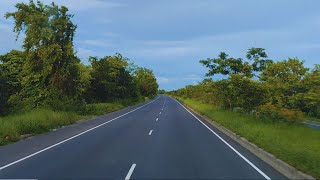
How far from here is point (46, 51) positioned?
31109 millimetres

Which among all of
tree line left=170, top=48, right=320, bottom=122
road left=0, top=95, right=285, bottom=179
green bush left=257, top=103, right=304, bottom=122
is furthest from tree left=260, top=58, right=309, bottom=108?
road left=0, top=95, right=285, bottom=179

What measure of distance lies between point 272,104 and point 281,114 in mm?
5426

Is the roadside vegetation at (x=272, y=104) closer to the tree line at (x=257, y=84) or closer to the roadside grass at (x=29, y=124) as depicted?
the tree line at (x=257, y=84)

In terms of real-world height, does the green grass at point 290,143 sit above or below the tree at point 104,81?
below

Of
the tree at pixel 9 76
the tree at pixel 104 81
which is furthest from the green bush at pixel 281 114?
the tree at pixel 104 81

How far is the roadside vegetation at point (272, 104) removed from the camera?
13.0 m

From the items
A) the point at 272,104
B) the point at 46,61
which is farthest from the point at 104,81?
the point at 272,104

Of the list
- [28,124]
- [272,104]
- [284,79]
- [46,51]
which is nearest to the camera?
[28,124]

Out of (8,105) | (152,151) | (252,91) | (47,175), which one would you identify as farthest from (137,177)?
(8,105)

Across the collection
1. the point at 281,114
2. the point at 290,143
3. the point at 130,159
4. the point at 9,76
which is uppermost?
the point at 9,76

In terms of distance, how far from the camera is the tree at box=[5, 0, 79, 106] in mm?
31516

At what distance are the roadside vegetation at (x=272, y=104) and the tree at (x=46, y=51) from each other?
12598 mm

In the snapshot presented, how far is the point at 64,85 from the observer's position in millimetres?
32625

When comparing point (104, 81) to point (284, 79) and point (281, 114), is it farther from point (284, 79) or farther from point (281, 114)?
point (281, 114)
